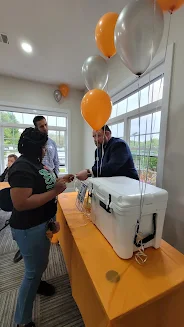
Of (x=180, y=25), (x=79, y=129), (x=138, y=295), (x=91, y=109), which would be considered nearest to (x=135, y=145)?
(x=91, y=109)

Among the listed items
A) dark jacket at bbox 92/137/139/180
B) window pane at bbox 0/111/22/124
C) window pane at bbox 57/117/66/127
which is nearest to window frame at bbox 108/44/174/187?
dark jacket at bbox 92/137/139/180

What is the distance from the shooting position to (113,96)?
8.27 feet

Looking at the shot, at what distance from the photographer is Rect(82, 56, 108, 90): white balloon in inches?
58.9

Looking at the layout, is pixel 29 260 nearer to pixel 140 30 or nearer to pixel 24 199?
pixel 24 199

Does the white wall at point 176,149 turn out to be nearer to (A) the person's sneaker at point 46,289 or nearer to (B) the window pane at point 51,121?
(A) the person's sneaker at point 46,289

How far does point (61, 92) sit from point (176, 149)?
10.1ft

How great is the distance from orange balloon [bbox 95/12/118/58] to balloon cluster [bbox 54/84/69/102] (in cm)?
240

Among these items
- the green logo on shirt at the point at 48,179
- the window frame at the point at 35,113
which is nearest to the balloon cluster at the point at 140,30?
the green logo on shirt at the point at 48,179

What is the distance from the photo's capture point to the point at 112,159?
1304 mm

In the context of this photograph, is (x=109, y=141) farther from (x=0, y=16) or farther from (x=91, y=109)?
(x=0, y=16)

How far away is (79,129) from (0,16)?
2518 millimetres

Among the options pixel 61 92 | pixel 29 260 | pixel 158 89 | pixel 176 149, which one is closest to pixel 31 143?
pixel 29 260

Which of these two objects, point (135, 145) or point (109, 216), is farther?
point (135, 145)

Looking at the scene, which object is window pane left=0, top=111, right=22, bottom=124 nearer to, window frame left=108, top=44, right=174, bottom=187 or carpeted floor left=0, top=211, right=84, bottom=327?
window frame left=108, top=44, right=174, bottom=187
